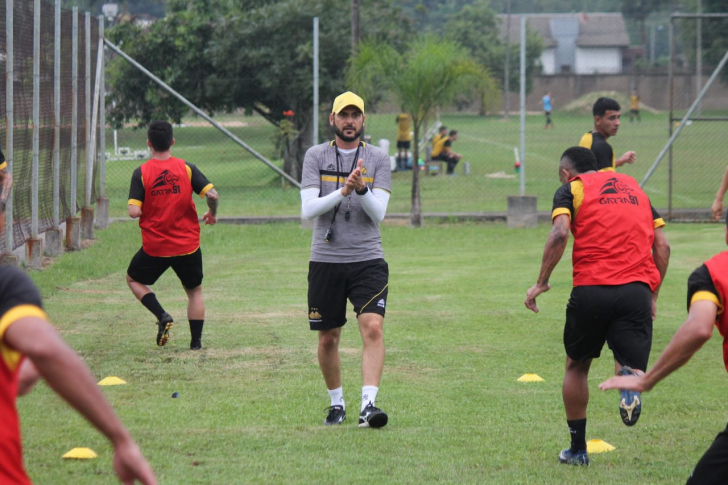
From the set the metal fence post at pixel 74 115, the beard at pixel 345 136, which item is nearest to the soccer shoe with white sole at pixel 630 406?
the beard at pixel 345 136

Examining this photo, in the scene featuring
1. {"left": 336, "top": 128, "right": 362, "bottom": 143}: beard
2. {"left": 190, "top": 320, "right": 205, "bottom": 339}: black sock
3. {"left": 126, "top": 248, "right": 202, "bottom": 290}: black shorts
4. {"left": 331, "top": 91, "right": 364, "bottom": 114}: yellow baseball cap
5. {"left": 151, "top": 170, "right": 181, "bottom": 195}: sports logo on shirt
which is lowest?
{"left": 190, "top": 320, "right": 205, "bottom": 339}: black sock

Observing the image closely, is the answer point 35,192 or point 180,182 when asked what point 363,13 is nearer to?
point 35,192

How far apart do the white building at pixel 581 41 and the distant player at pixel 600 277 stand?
7995 centimetres

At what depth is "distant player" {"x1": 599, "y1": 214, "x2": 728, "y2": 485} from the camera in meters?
3.64

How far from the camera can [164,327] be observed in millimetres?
8797

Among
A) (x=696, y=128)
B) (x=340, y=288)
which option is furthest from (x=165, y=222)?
(x=696, y=128)

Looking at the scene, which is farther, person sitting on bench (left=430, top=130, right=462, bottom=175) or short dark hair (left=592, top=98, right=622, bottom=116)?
person sitting on bench (left=430, top=130, right=462, bottom=175)

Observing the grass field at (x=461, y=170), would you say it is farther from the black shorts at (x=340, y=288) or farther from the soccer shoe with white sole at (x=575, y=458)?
the soccer shoe with white sole at (x=575, y=458)

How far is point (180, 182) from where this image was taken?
9.02 meters

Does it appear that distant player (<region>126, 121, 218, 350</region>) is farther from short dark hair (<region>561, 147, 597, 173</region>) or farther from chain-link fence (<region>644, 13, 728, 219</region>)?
chain-link fence (<region>644, 13, 728, 219</region>)

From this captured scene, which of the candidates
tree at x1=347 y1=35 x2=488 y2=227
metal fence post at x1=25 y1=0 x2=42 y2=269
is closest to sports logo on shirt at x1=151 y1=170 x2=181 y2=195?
metal fence post at x1=25 y1=0 x2=42 y2=269

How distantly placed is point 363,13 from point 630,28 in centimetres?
6687

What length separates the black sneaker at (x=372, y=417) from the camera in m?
6.31

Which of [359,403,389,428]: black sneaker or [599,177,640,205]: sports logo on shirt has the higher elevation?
[599,177,640,205]: sports logo on shirt
